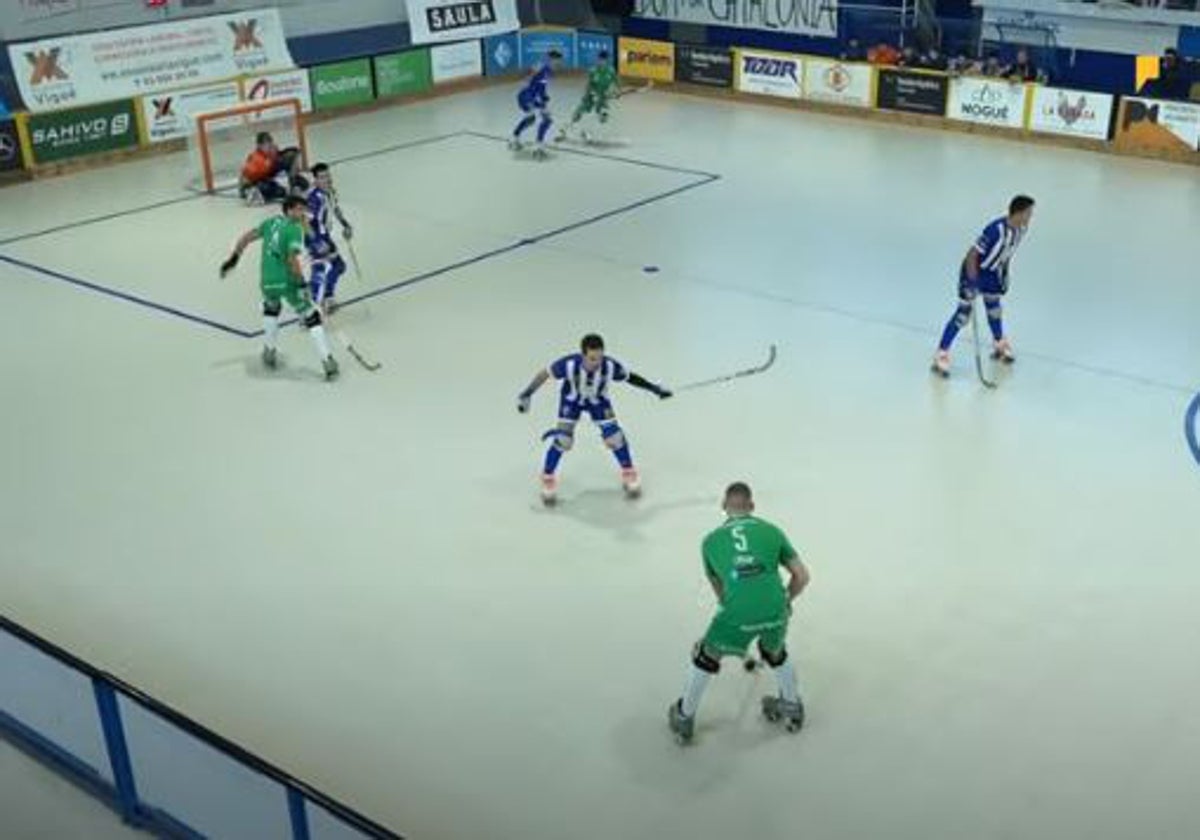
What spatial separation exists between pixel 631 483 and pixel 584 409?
771 mm

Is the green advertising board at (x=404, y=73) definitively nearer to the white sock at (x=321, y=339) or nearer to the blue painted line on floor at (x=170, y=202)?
the blue painted line on floor at (x=170, y=202)

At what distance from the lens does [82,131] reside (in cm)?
2050

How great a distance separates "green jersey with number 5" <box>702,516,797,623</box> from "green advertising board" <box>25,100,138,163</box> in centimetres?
1652

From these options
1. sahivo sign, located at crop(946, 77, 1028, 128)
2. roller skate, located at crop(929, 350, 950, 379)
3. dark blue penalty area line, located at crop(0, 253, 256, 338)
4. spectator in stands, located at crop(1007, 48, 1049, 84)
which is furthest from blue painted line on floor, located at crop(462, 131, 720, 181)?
dark blue penalty area line, located at crop(0, 253, 256, 338)

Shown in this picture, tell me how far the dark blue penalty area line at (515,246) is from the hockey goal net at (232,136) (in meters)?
5.02

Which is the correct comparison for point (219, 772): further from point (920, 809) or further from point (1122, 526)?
point (1122, 526)

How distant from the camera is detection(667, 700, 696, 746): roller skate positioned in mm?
7441

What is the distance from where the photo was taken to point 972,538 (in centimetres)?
968

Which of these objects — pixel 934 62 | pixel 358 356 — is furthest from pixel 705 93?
pixel 358 356

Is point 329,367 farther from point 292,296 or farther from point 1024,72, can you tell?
point 1024,72

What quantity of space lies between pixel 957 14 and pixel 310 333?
1737 cm

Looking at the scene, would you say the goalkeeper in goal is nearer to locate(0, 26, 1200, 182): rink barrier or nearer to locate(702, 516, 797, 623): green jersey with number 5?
locate(0, 26, 1200, 182): rink barrier

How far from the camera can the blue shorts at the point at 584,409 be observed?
982 cm

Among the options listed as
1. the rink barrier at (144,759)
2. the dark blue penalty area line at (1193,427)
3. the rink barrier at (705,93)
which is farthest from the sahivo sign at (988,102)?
the rink barrier at (144,759)
